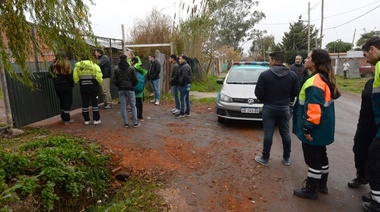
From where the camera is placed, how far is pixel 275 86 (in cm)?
432

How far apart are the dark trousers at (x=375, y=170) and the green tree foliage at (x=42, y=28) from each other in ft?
12.6

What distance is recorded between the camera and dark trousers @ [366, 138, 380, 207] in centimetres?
279

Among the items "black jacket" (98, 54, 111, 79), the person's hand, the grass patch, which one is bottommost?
the grass patch

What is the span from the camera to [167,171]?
4.32m

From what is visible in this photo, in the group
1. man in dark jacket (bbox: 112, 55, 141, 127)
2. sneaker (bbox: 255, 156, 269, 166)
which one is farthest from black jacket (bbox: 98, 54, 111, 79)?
sneaker (bbox: 255, 156, 269, 166)

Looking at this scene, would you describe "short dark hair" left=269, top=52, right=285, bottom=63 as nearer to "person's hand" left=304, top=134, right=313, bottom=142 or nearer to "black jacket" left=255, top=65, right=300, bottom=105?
"black jacket" left=255, top=65, right=300, bottom=105

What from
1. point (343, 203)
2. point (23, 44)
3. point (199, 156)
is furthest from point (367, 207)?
point (23, 44)

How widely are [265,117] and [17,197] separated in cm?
360

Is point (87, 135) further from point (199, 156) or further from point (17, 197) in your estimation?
point (17, 197)

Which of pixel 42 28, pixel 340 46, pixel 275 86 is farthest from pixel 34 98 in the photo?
pixel 340 46

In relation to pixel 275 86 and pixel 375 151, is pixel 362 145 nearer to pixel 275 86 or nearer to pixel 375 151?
pixel 375 151

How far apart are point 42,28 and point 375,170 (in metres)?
4.41

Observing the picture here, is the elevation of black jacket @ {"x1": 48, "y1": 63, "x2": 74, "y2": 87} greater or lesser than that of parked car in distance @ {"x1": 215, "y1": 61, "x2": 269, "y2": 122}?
greater

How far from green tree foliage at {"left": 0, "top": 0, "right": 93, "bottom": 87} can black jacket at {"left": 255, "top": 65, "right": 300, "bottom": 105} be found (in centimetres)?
276
